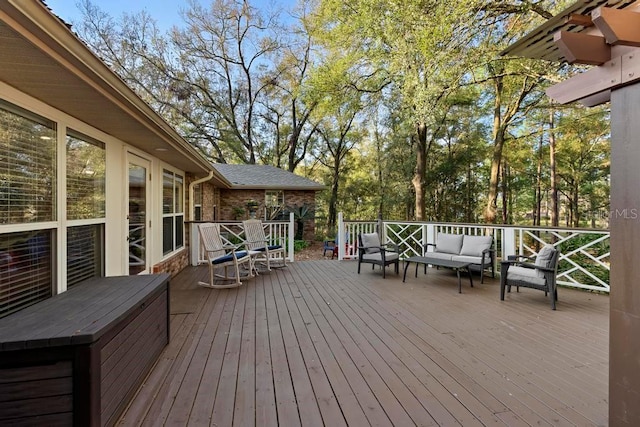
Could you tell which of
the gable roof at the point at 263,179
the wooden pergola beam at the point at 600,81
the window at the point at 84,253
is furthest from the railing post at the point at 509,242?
the gable roof at the point at 263,179

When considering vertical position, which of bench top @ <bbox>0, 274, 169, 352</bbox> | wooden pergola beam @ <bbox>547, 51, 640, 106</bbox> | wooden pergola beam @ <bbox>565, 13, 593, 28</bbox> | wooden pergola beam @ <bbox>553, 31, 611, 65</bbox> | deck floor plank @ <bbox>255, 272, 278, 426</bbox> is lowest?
deck floor plank @ <bbox>255, 272, 278, 426</bbox>

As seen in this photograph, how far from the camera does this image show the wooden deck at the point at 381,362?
186cm

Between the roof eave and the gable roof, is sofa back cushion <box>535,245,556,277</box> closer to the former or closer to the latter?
the roof eave

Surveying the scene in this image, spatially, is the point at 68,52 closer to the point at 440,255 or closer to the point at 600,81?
the point at 600,81

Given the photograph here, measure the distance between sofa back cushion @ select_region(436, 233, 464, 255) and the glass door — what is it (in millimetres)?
5001

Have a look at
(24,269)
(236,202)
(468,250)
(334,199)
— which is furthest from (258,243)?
(334,199)

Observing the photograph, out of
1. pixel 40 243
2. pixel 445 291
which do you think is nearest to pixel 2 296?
pixel 40 243

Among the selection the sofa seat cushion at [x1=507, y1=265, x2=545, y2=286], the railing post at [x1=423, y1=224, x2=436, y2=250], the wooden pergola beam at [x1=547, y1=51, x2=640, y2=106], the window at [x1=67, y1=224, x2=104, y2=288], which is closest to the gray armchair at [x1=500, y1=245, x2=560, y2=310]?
the sofa seat cushion at [x1=507, y1=265, x2=545, y2=286]

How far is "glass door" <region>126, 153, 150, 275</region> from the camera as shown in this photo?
4.13m

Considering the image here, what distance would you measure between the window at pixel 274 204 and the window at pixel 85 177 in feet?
28.5

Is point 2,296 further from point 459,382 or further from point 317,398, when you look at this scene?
point 459,382

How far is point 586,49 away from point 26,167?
349cm

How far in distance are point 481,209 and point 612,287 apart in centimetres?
1363

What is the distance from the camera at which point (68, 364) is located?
59.1 inches
